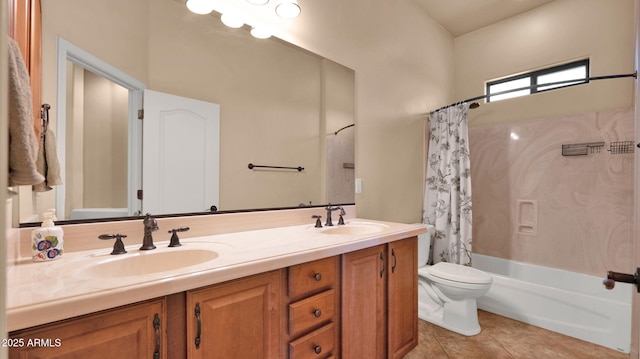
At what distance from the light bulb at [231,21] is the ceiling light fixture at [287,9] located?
10.7 inches

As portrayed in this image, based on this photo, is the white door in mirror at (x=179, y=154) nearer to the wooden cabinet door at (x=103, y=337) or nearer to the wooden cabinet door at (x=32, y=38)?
the wooden cabinet door at (x=32, y=38)

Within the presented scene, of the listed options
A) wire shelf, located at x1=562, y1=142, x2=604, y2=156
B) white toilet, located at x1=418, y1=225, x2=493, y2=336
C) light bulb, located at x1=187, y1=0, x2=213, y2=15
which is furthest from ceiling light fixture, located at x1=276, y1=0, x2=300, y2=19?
wire shelf, located at x1=562, y1=142, x2=604, y2=156

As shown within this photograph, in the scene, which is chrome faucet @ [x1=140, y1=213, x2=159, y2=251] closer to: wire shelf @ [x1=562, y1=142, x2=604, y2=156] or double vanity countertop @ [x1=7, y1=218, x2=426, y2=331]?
double vanity countertop @ [x1=7, y1=218, x2=426, y2=331]

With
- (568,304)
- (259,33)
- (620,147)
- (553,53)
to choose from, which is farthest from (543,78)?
(259,33)

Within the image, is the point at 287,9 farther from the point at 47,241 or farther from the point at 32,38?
the point at 47,241

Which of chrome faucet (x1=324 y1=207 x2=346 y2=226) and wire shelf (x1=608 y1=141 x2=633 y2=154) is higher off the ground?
wire shelf (x1=608 y1=141 x2=633 y2=154)

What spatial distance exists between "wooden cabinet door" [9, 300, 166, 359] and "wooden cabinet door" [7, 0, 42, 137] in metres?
0.66

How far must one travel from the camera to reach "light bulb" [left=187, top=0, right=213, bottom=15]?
4.46 ft

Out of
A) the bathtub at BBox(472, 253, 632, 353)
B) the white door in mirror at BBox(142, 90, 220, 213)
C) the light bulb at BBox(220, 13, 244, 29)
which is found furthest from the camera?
the bathtub at BBox(472, 253, 632, 353)

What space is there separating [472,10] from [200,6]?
2.79m

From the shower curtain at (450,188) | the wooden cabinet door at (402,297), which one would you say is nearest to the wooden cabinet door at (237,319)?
the wooden cabinet door at (402,297)

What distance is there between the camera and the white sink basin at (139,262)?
2.79 feet

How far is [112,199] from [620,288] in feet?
11.4

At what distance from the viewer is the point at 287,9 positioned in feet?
5.42
